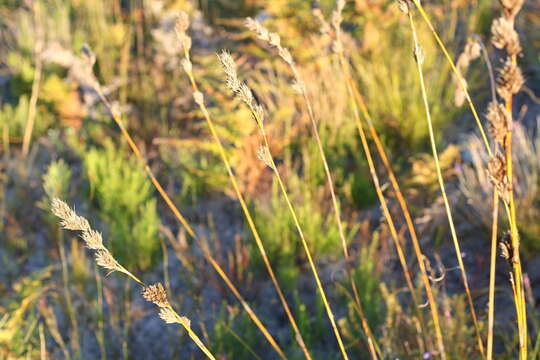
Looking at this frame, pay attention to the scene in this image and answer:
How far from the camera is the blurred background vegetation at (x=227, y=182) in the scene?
7.39ft

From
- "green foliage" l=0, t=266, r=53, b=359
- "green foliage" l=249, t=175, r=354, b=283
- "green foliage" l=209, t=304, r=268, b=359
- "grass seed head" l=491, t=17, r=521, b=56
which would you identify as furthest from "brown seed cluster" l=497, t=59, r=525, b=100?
"green foliage" l=0, t=266, r=53, b=359

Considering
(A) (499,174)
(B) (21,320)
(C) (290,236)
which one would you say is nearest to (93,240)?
(A) (499,174)

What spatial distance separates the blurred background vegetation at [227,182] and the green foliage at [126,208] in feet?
0.03

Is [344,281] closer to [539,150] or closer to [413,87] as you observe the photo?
[539,150]

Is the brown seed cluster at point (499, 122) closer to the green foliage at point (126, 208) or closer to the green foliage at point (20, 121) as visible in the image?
the green foliage at point (126, 208)

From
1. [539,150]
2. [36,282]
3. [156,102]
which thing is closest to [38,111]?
[156,102]

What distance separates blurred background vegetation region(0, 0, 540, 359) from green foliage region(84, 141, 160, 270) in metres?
0.01

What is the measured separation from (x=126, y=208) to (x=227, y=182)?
0.53 metres

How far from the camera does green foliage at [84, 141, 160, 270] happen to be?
2545 mm

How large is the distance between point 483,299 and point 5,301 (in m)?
2.00

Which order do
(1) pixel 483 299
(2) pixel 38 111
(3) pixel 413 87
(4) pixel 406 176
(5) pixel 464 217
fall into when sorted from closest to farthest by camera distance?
1. (1) pixel 483 299
2. (5) pixel 464 217
3. (4) pixel 406 176
4. (3) pixel 413 87
5. (2) pixel 38 111

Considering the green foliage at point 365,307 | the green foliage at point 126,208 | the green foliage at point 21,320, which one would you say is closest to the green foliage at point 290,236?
the green foliage at point 365,307

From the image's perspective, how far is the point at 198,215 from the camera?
118 inches

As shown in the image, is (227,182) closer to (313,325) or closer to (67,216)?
(313,325)
